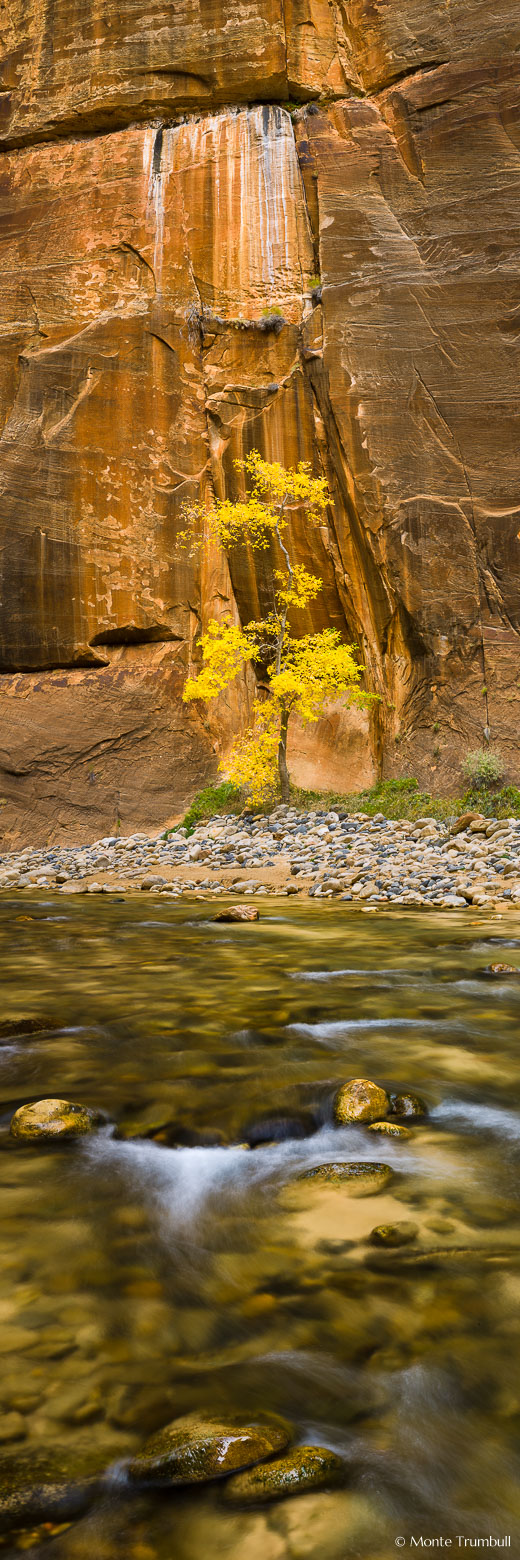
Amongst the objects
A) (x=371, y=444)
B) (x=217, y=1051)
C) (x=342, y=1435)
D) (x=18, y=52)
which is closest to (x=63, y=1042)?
(x=217, y=1051)

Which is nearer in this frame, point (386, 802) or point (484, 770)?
point (484, 770)

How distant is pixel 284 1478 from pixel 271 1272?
1.81ft

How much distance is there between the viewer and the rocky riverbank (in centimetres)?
823

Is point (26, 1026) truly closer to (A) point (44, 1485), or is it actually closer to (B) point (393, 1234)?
(B) point (393, 1234)

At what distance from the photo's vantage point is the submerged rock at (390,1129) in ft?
8.50

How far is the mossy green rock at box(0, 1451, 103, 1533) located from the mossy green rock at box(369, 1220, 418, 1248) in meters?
0.82

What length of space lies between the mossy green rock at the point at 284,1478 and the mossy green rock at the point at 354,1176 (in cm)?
88

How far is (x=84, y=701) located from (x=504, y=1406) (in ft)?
49.7

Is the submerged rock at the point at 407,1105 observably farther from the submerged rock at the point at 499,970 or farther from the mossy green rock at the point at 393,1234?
the submerged rock at the point at 499,970

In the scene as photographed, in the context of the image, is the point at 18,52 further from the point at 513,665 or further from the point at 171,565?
the point at 513,665

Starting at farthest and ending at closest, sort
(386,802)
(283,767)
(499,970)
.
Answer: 1. (283,767)
2. (386,802)
3. (499,970)

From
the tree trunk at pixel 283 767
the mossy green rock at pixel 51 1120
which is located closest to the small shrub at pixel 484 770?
the tree trunk at pixel 283 767

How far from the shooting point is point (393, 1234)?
1.98 meters

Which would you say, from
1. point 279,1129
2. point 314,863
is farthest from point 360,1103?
point 314,863
